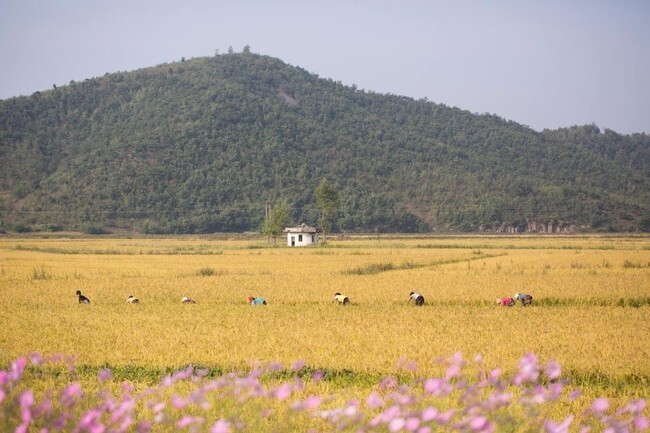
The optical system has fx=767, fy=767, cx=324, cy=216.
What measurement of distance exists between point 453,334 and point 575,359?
3237 mm

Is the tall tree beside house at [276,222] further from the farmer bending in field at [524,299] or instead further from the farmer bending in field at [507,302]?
the farmer bending in field at [507,302]

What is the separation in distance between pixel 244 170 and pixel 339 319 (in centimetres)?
13230

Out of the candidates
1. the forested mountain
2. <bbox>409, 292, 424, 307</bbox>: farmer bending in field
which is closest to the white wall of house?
the forested mountain

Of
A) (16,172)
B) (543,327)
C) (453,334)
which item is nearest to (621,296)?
(543,327)

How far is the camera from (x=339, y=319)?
18422mm

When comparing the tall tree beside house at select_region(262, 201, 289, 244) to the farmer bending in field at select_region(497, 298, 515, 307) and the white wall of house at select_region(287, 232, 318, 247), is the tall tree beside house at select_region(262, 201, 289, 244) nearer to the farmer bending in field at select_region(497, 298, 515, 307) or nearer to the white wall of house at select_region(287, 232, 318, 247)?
the white wall of house at select_region(287, 232, 318, 247)

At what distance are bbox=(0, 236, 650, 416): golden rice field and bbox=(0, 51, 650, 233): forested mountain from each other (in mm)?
79191

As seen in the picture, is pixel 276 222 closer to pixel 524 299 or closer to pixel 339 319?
pixel 524 299

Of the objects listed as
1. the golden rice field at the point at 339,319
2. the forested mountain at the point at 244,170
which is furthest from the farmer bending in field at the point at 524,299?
the forested mountain at the point at 244,170

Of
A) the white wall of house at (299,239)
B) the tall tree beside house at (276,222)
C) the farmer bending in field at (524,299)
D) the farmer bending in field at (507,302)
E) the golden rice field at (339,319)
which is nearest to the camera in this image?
the golden rice field at (339,319)

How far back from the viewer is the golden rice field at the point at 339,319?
1271 cm

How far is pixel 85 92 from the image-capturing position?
184125 mm

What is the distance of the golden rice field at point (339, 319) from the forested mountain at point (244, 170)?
79191 millimetres

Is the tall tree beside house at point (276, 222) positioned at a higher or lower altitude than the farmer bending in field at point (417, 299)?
higher
